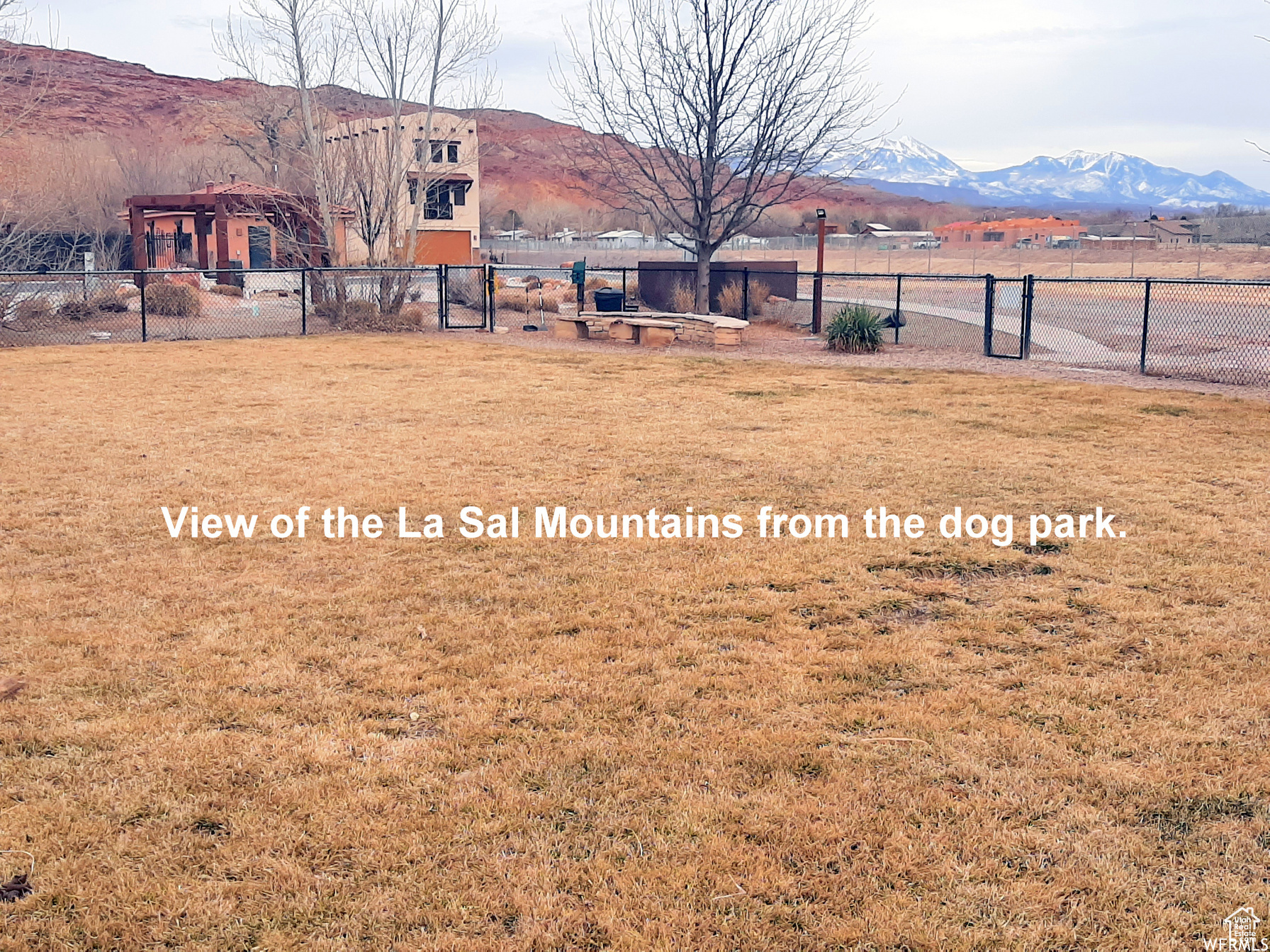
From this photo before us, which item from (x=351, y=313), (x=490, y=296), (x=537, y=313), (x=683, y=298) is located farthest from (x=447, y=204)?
(x=490, y=296)

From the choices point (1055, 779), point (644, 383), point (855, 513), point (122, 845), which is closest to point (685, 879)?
point (1055, 779)

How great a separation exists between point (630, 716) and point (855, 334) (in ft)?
50.2

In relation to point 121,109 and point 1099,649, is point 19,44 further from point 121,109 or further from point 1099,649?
point 121,109

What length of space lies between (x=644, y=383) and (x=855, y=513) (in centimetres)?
747

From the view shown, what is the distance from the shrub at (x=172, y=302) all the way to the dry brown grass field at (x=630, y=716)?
17.4 meters

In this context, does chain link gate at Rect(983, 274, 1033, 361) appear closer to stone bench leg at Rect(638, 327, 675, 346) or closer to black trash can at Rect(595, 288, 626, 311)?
stone bench leg at Rect(638, 327, 675, 346)

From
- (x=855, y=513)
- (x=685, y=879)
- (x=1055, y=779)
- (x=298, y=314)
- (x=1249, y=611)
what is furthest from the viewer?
(x=298, y=314)

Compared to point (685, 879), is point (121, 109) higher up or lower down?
higher up

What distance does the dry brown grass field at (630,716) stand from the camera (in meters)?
3.10

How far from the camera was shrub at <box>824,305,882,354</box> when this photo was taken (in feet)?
61.5

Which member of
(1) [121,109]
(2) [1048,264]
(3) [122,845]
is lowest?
(3) [122,845]

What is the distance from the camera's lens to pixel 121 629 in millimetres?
5172

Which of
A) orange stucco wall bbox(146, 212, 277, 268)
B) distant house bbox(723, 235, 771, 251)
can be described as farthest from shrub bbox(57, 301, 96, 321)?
distant house bbox(723, 235, 771, 251)

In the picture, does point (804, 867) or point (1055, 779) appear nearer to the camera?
point (804, 867)
